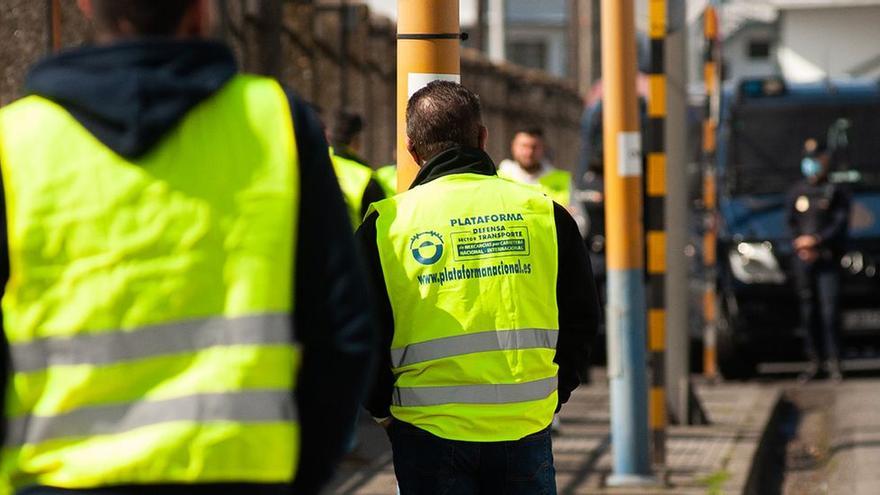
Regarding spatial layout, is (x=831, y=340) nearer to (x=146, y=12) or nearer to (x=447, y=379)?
(x=447, y=379)

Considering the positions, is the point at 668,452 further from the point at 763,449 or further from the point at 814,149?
the point at 814,149

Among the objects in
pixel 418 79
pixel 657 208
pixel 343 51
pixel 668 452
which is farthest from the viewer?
pixel 343 51

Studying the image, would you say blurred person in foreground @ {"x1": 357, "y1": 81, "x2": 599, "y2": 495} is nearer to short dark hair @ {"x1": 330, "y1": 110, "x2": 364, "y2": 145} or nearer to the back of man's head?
the back of man's head

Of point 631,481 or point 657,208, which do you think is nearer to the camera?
point 631,481

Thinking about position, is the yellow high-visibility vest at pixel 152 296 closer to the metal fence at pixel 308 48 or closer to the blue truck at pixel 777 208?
the metal fence at pixel 308 48

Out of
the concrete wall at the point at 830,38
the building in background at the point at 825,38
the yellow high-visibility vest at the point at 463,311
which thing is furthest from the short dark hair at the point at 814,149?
the concrete wall at the point at 830,38

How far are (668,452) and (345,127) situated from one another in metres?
2.59

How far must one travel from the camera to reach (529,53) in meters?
63.7

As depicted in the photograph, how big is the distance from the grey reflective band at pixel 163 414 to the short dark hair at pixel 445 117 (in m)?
1.99

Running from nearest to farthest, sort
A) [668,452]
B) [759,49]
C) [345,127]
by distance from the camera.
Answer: [345,127], [668,452], [759,49]

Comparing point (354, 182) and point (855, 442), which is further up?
point (354, 182)

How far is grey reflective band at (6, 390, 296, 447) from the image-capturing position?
2.62 meters

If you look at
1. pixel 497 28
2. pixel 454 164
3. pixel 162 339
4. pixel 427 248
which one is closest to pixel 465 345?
pixel 427 248

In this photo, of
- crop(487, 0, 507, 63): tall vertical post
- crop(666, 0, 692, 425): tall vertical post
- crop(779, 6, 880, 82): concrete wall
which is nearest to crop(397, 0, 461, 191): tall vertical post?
crop(666, 0, 692, 425): tall vertical post
